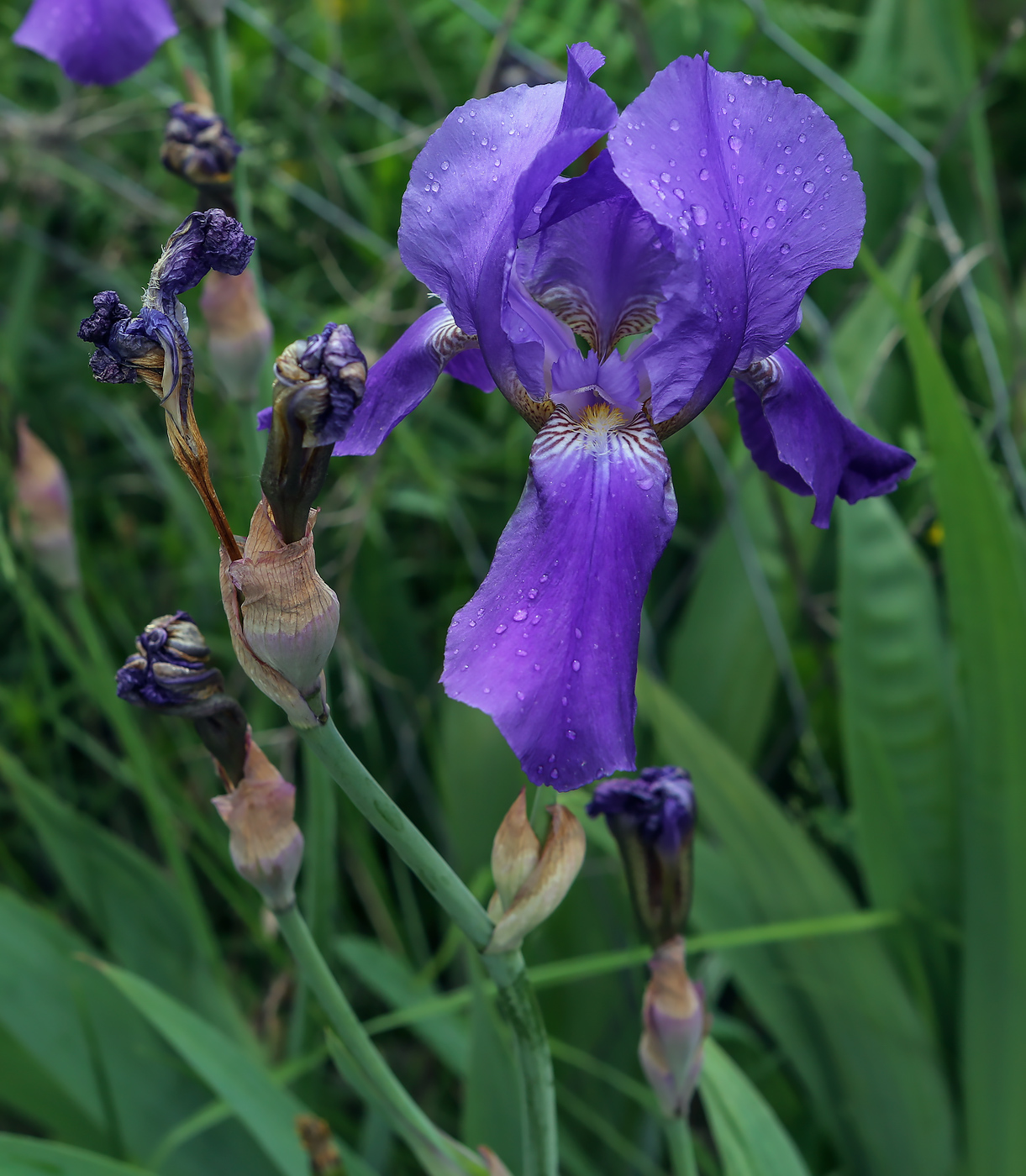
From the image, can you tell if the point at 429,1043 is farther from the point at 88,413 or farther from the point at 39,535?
the point at 88,413

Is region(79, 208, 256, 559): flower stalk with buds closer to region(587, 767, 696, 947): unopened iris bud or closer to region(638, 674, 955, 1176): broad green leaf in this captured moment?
region(587, 767, 696, 947): unopened iris bud

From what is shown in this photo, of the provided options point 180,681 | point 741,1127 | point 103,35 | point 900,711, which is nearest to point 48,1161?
point 180,681

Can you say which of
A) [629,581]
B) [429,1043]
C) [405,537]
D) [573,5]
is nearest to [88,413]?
[405,537]

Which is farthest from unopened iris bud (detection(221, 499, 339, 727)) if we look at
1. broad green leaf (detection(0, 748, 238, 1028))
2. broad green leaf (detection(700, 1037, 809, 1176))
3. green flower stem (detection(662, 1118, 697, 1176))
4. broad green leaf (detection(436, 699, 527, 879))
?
broad green leaf (detection(0, 748, 238, 1028))

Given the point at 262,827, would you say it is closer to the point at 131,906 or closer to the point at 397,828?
the point at 397,828

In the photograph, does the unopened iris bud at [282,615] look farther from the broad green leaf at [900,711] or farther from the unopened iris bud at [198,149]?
the broad green leaf at [900,711]

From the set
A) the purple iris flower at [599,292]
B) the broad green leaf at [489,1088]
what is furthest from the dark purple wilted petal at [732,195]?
the broad green leaf at [489,1088]
